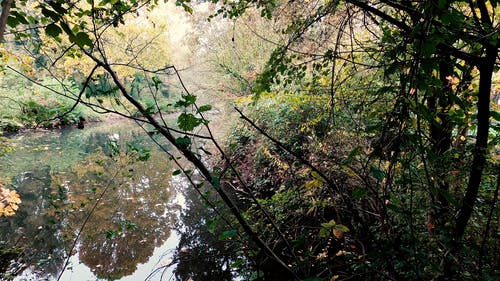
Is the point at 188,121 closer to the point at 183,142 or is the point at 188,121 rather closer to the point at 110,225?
the point at 183,142

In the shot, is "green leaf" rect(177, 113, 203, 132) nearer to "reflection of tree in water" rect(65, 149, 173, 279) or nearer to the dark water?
the dark water

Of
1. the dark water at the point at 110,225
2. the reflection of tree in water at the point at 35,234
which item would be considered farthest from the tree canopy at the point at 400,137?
the reflection of tree in water at the point at 35,234

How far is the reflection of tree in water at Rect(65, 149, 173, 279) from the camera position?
17.1 ft

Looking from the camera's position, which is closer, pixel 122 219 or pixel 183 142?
pixel 183 142

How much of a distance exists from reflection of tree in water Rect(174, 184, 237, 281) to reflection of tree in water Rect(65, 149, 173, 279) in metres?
0.51

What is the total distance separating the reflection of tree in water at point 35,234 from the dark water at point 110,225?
0.02 metres

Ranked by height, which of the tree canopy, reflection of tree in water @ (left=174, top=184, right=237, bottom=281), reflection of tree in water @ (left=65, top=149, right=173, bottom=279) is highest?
reflection of tree in water @ (left=65, top=149, right=173, bottom=279)

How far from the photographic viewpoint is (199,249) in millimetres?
5301

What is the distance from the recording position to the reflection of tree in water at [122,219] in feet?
17.1

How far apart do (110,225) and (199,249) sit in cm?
241

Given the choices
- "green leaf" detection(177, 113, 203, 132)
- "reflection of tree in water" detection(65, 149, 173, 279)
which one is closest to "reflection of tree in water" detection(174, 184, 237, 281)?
"reflection of tree in water" detection(65, 149, 173, 279)

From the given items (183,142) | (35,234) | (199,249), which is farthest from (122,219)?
(183,142)

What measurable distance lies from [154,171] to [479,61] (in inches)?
411

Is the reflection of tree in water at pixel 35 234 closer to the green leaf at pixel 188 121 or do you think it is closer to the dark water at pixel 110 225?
the dark water at pixel 110 225
